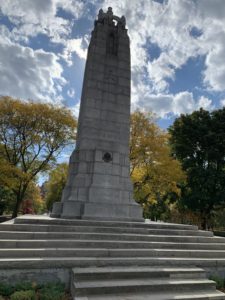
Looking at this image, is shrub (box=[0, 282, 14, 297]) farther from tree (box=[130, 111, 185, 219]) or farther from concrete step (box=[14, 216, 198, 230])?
tree (box=[130, 111, 185, 219])

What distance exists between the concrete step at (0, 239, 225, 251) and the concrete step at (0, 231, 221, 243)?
32cm

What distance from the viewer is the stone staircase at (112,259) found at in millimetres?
6250

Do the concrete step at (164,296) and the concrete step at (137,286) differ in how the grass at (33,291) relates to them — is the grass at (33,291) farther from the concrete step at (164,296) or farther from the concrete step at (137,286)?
the concrete step at (164,296)

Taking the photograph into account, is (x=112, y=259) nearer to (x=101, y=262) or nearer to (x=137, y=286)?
(x=101, y=262)

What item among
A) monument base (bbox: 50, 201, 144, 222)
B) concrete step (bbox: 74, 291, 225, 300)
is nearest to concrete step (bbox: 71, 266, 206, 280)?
concrete step (bbox: 74, 291, 225, 300)

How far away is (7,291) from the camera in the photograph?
19.5ft

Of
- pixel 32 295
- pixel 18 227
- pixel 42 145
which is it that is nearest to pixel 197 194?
pixel 42 145

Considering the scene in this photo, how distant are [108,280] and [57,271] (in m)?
1.28

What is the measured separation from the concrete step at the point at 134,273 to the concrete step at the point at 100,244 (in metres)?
1.09

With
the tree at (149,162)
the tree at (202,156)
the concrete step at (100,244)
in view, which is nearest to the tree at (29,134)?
the tree at (149,162)

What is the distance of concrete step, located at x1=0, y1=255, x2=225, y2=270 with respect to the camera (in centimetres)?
642

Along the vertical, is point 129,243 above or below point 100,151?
below

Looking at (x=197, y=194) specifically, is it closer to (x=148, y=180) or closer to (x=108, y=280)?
(x=148, y=180)

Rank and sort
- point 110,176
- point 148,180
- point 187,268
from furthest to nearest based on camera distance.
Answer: point 148,180
point 110,176
point 187,268
